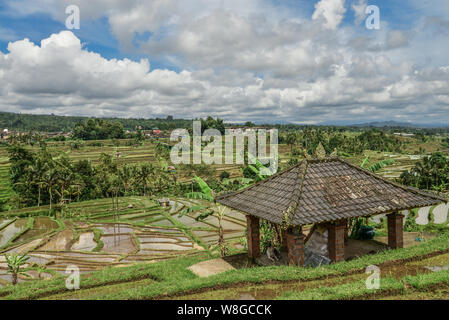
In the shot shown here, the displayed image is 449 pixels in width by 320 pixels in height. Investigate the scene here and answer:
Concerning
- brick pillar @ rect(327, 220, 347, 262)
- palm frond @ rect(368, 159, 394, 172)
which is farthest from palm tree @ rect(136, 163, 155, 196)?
brick pillar @ rect(327, 220, 347, 262)

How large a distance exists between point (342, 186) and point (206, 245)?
52.4 ft

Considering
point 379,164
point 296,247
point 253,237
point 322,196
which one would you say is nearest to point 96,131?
point 379,164

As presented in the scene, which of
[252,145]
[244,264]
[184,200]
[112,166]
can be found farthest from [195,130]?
[244,264]

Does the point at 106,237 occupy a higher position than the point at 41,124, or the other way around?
the point at 41,124

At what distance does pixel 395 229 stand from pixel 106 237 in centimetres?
2346

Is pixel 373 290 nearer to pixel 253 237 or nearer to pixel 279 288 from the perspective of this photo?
pixel 279 288

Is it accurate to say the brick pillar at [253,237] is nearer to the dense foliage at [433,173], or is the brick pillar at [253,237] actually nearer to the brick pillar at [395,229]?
the brick pillar at [395,229]

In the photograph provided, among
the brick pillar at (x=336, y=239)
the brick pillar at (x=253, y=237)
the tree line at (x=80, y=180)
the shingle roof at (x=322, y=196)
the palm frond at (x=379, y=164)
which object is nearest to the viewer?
the shingle roof at (x=322, y=196)

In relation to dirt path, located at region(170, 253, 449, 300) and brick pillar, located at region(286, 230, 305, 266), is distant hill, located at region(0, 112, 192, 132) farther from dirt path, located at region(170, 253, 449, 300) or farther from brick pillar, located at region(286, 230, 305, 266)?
dirt path, located at region(170, 253, 449, 300)

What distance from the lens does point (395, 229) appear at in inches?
452

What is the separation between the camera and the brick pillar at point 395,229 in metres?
11.4

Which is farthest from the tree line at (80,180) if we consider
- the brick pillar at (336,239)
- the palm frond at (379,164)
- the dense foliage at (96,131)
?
the dense foliage at (96,131)

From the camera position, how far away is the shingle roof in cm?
948

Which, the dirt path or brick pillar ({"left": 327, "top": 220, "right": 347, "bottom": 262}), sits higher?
brick pillar ({"left": 327, "top": 220, "right": 347, "bottom": 262})
